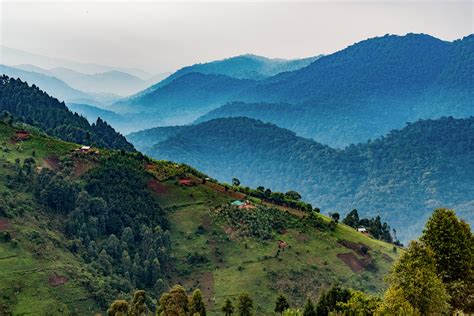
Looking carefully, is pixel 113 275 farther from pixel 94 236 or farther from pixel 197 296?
pixel 197 296

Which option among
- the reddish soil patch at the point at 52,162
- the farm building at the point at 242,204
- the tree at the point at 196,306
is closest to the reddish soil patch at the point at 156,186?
the farm building at the point at 242,204

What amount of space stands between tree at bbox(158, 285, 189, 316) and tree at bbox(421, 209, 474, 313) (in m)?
25.9

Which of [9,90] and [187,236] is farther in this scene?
[9,90]

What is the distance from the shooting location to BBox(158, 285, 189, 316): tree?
55.9m

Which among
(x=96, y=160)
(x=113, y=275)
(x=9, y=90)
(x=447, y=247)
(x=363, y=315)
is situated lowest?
(x=113, y=275)

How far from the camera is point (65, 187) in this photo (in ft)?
303

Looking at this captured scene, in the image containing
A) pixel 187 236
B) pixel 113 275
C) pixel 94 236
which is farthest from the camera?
A: pixel 187 236

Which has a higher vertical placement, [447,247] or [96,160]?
[96,160]

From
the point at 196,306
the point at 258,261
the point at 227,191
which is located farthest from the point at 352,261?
the point at 196,306

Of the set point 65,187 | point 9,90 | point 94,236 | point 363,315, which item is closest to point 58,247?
point 94,236

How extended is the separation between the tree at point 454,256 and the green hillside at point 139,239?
41606mm

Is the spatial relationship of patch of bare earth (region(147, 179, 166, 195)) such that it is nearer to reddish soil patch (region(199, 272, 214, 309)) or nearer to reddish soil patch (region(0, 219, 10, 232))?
reddish soil patch (region(199, 272, 214, 309))

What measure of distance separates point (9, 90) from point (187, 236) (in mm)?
101223

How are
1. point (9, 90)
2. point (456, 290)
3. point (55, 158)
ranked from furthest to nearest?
point (9, 90) → point (55, 158) → point (456, 290)
